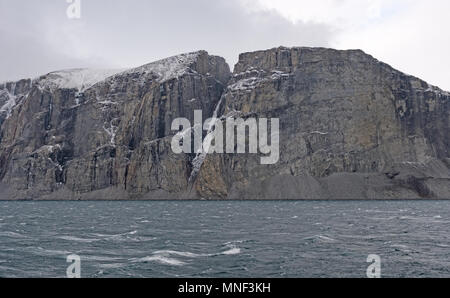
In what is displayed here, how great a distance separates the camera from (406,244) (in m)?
43.5

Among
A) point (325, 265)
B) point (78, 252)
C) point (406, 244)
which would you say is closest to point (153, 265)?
point (78, 252)

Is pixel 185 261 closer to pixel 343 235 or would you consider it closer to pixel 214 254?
pixel 214 254

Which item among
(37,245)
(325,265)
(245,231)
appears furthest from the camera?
(245,231)
